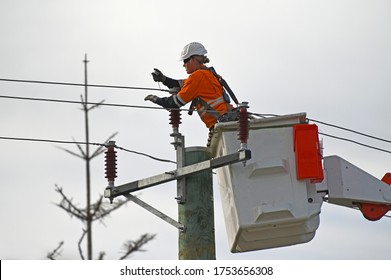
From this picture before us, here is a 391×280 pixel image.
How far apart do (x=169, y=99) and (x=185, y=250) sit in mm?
1377

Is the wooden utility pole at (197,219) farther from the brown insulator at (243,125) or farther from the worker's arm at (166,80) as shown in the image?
the worker's arm at (166,80)

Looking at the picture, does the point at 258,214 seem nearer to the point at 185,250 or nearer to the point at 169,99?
the point at 185,250

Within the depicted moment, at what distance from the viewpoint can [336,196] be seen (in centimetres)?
966

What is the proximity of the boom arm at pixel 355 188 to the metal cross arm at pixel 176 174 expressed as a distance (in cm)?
128

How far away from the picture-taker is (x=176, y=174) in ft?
29.7

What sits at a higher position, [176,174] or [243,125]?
[243,125]

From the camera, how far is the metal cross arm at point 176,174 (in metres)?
8.58

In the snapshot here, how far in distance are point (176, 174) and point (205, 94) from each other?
2.91 feet

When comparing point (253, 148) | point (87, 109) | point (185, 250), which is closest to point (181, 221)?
point (185, 250)

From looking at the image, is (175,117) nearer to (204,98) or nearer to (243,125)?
(204,98)

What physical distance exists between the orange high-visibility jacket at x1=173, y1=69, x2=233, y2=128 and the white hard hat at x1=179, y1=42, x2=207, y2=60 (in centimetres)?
35

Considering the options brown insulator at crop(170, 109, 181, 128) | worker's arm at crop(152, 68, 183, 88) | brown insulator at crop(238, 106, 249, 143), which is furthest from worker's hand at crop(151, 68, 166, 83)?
brown insulator at crop(238, 106, 249, 143)

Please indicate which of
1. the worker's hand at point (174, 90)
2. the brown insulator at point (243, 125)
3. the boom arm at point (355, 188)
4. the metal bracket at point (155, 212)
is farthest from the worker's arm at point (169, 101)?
the boom arm at point (355, 188)

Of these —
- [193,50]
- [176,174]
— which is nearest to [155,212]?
[176,174]
